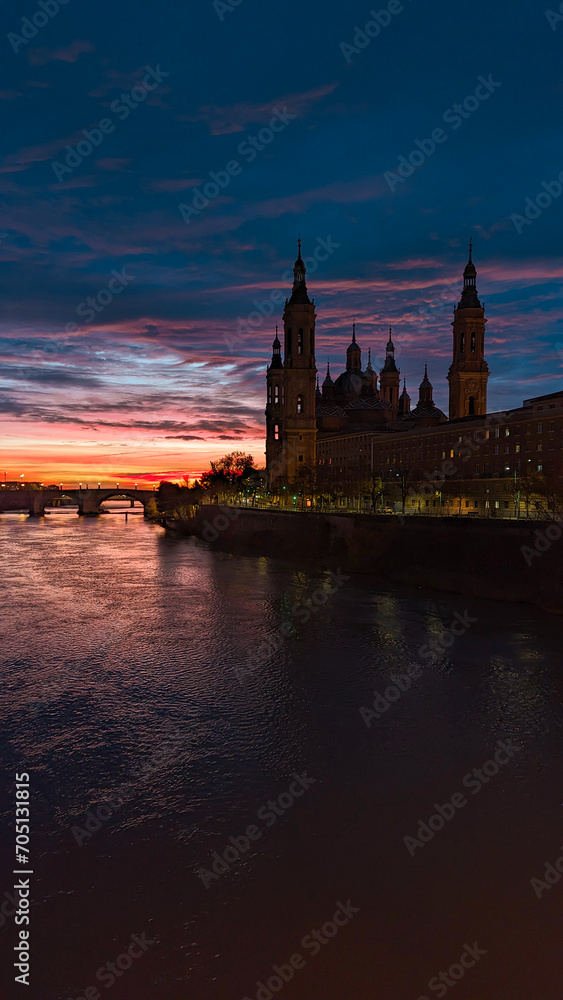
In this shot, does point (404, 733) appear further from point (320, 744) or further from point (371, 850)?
point (371, 850)

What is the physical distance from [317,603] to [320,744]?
67.4 feet

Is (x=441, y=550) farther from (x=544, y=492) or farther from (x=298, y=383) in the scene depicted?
(x=298, y=383)

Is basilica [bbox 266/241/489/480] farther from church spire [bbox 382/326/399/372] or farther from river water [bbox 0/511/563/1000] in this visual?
river water [bbox 0/511/563/1000]

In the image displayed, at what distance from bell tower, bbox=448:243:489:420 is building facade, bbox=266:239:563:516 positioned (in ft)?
0.66

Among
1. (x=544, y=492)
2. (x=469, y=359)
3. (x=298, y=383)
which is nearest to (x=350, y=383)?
(x=298, y=383)

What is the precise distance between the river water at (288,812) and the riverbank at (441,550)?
273 inches

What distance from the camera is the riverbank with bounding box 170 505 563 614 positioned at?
120 ft

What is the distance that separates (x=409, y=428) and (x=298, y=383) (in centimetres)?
3045

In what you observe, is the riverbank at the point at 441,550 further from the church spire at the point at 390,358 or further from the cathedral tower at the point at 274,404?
the church spire at the point at 390,358

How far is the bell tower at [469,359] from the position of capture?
11994cm

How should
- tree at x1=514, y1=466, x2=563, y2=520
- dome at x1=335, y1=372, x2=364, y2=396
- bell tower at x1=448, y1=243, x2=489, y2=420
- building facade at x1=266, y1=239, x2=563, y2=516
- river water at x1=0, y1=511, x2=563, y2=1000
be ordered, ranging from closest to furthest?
1. river water at x1=0, y1=511, x2=563, y2=1000
2. tree at x1=514, y1=466, x2=563, y2=520
3. building facade at x1=266, y1=239, x2=563, y2=516
4. bell tower at x1=448, y1=243, x2=489, y2=420
5. dome at x1=335, y1=372, x2=364, y2=396

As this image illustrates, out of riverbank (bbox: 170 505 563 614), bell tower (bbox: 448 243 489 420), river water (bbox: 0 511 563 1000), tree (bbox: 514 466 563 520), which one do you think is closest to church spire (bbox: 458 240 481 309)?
bell tower (bbox: 448 243 489 420)

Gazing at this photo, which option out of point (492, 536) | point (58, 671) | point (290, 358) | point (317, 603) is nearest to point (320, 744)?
point (58, 671)

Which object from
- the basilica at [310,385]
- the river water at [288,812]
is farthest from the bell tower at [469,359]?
the river water at [288,812]
